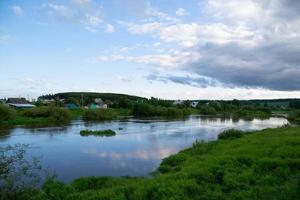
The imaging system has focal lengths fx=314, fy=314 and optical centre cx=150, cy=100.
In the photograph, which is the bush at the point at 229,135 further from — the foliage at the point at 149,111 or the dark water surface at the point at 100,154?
the foliage at the point at 149,111

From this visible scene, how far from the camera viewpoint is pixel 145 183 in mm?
10812

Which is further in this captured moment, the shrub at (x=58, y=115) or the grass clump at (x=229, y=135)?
the shrub at (x=58, y=115)

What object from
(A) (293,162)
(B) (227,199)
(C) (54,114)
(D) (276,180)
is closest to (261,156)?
(A) (293,162)

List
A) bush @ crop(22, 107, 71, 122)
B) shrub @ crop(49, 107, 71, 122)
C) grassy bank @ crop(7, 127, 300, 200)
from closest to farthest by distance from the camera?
grassy bank @ crop(7, 127, 300, 200) → shrub @ crop(49, 107, 71, 122) → bush @ crop(22, 107, 71, 122)

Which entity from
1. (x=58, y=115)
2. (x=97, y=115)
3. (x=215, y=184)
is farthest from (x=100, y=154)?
(x=97, y=115)

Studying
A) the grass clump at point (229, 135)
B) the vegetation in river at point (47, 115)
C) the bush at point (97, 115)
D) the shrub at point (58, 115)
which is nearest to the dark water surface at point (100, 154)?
the grass clump at point (229, 135)

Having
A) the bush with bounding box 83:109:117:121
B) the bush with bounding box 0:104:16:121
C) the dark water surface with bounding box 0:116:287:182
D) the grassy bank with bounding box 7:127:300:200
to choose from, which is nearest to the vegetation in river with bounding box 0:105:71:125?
the bush with bounding box 0:104:16:121

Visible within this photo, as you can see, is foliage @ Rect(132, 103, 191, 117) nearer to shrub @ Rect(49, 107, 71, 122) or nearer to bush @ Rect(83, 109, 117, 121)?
bush @ Rect(83, 109, 117, 121)

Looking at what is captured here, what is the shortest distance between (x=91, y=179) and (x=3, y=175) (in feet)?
13.0

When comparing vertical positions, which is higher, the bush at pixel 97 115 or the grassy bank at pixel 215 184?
the bush at pixel 97 115

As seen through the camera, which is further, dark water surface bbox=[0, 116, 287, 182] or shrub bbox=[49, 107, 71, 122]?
shrub bbox=[49, 107, 71, 122]

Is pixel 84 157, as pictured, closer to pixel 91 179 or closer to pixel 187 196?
pixel 91 179

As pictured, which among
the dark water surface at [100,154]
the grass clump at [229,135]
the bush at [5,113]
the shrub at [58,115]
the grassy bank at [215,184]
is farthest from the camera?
the shrub at [58,115]

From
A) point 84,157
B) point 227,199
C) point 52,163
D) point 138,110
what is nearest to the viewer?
point 227,199
